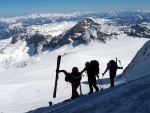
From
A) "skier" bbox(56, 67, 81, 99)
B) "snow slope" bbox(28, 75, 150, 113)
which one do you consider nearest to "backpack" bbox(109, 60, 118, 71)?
"skier" bbox(56, 67, 81, 99)

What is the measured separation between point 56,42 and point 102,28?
99.1 feet

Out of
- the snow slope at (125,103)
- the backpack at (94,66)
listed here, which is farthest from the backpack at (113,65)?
the snow slope at (125,103)

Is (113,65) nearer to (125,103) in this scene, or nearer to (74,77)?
(74,77)

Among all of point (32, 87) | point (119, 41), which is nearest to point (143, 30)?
point (119, 41)

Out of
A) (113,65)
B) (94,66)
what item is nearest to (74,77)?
(94,66)

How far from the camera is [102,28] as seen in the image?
559 ft

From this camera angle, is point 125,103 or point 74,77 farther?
point 74,77

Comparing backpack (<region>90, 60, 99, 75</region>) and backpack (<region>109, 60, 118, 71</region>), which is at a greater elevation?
backpack (<region>90, 60, 99, 75</region>)

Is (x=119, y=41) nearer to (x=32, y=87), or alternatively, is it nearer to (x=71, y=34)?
(x=71, y=34)

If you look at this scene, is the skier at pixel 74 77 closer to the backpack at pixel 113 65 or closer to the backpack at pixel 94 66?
the backpack at pixel 94 66

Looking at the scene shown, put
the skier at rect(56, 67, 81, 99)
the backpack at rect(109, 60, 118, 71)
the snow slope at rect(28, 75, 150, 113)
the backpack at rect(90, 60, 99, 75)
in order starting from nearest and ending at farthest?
1. the snow slope at rect(28, 75, 150, 113)
2. the skier at rect(56, 67, 81, 99)
3. the backpack at rect(90, 60, 99, 75)
4. the backpack at rect(109, 60, 118, 71)

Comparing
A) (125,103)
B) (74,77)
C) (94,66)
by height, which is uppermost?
(125,103)

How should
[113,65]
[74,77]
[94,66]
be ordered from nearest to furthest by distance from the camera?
[74,77] → [94,66] → [113,65]

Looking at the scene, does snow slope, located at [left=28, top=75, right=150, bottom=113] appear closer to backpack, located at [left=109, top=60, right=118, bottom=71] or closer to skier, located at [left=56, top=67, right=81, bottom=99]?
skier, located at [left=56, top=67, right=81, bottom=99]
